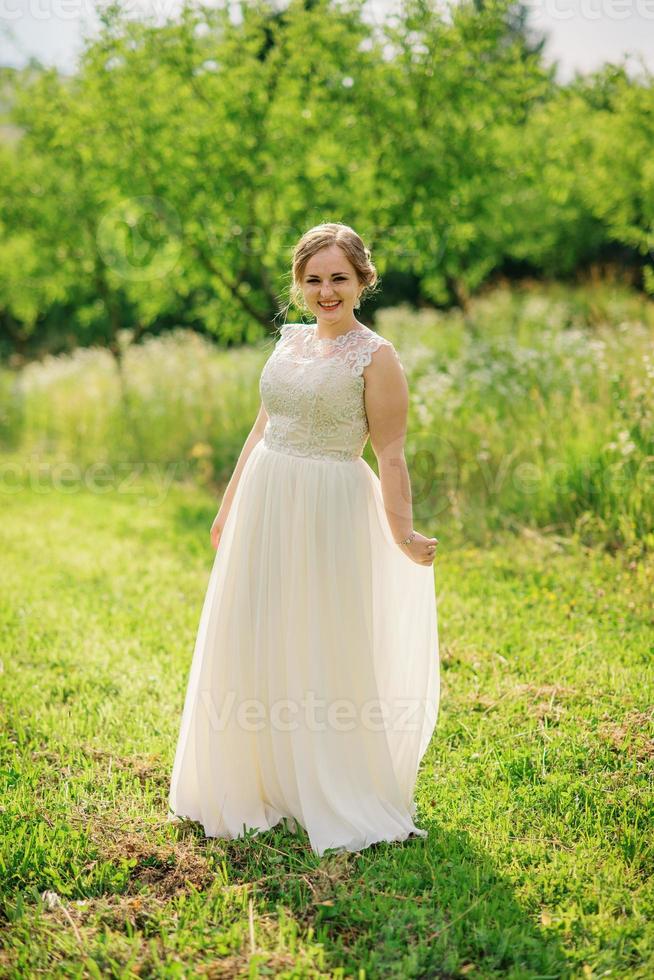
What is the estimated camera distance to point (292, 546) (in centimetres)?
309

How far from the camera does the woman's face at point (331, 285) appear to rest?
9.84 ft

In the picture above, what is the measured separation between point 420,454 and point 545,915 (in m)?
5.12

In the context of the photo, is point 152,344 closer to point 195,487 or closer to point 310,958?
point 195,487

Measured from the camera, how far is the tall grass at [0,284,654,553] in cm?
611

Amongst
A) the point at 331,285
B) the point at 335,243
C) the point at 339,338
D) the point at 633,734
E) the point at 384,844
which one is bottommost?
the point at 384,844

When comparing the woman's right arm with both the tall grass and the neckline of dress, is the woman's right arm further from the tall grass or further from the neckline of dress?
the tall grass

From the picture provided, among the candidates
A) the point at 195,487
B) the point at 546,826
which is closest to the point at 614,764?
the point at 546,826

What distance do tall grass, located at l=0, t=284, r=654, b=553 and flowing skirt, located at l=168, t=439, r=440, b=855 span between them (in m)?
2.87

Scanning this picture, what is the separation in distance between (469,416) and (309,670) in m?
4.88

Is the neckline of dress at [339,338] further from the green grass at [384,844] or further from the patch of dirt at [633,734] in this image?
the patch of dirt at [633,734]

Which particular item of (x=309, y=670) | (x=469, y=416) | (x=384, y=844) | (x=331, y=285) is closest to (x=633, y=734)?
(x=384, y=844)

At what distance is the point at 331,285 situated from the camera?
118 inches

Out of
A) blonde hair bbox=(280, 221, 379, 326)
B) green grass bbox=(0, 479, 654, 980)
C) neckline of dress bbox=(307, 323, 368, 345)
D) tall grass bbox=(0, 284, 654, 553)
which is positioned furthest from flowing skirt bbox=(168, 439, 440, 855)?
tall grass bbox=(0, 284, 654, 553)

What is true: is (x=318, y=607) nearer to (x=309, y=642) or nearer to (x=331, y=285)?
(x=309, y=642)
